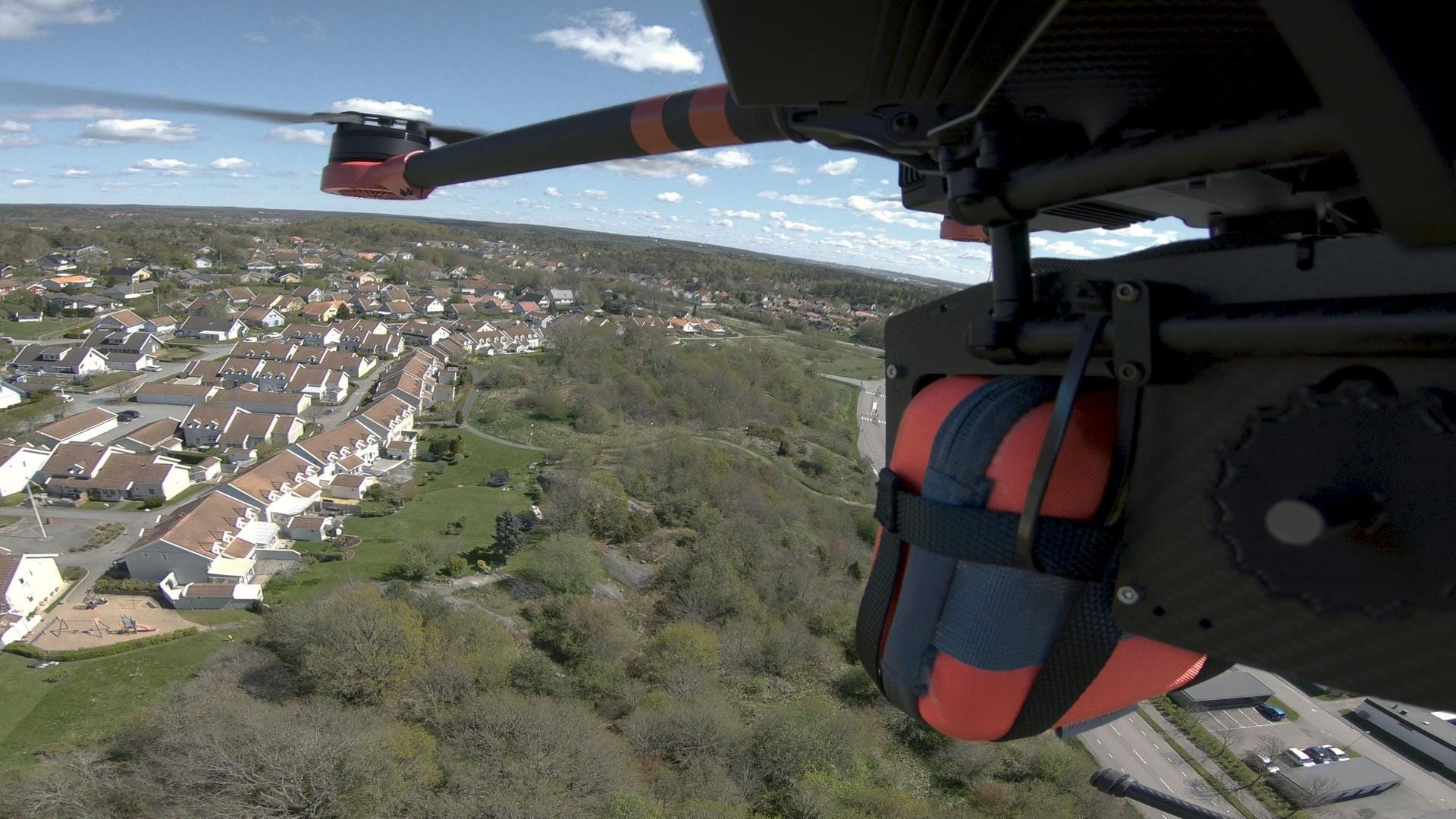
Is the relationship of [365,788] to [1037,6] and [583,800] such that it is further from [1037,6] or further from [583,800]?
[1037,6]

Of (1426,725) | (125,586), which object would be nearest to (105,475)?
(125,586)

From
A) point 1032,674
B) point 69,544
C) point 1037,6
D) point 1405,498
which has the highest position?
point 1037,6

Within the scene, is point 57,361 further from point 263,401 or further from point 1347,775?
point 1347,775

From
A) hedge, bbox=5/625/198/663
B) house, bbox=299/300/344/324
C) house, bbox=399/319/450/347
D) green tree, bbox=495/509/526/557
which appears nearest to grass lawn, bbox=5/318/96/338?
house, bbox=299/300/344/324

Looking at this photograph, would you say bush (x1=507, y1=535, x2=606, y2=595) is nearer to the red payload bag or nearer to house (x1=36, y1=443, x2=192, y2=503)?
house (x1=36, y1=443, x2=192, y2=503)

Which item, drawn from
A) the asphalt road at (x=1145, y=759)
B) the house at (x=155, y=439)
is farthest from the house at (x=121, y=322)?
the asphalt road at (x=1145, y=759)

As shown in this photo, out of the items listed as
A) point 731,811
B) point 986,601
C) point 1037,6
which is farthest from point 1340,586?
point 731,811
